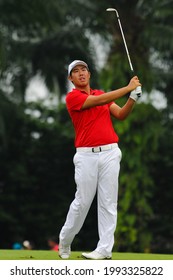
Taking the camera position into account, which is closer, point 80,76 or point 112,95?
point 112,95

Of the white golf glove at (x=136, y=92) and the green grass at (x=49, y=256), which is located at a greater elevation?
the white golf glove at (x=136, y=92)

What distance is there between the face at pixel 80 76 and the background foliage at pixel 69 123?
13755mm

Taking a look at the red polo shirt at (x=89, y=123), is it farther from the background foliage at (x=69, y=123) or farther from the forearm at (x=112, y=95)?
the background foliage at (x=69, y=123)

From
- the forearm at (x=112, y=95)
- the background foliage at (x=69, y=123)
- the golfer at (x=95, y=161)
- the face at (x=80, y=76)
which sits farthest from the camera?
the background foliage at (x=69, y=123)

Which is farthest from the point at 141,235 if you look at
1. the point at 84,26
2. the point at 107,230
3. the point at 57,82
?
the point at 107,230

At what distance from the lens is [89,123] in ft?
34.2

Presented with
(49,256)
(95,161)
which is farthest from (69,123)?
(95,161)

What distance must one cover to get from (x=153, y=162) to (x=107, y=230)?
21.2m

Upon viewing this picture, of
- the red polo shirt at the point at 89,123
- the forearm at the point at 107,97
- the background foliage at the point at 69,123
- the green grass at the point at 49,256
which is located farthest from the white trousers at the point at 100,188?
the background foliage at the point at 69,123

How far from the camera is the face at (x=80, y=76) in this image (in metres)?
10.6

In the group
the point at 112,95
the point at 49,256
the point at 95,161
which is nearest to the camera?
the point at 112,95

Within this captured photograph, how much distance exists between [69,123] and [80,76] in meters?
22.7

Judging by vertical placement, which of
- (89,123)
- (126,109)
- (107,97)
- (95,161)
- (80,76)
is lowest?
(95,161)

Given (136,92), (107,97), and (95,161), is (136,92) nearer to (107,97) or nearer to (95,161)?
(107,97)
